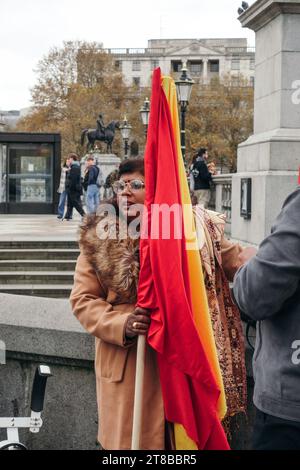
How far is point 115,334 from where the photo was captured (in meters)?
3.11

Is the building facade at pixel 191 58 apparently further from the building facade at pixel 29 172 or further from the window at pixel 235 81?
the building facade at pixel 29 172

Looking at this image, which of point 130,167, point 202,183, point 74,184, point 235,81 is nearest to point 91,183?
point 74,184

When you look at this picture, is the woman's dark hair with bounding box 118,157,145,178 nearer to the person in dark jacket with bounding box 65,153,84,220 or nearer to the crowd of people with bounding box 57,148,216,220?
the crowd of people with bounding box 57,148,216,220

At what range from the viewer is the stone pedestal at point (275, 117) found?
8.91m

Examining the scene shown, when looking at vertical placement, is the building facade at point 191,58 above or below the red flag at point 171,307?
above

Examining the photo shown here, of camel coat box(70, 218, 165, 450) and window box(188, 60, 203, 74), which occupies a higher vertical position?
window box(188, 60, 203, 74)

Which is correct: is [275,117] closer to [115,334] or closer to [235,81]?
[115,334]

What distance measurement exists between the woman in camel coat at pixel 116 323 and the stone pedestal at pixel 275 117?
580cm

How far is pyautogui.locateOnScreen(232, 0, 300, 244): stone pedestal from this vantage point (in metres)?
8.91

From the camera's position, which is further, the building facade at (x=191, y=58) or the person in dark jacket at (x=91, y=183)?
the building facade at (x=191, y=58)

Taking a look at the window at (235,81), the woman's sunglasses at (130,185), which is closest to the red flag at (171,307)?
the woman's sunglasses at (130,185)

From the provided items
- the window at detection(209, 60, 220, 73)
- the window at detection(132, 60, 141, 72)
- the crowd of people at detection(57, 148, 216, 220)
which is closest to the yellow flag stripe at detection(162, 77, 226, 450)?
the crowd of people at detection(57, 148, 216, 220)

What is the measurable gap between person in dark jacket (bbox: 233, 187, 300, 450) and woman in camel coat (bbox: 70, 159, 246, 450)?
58 cm
